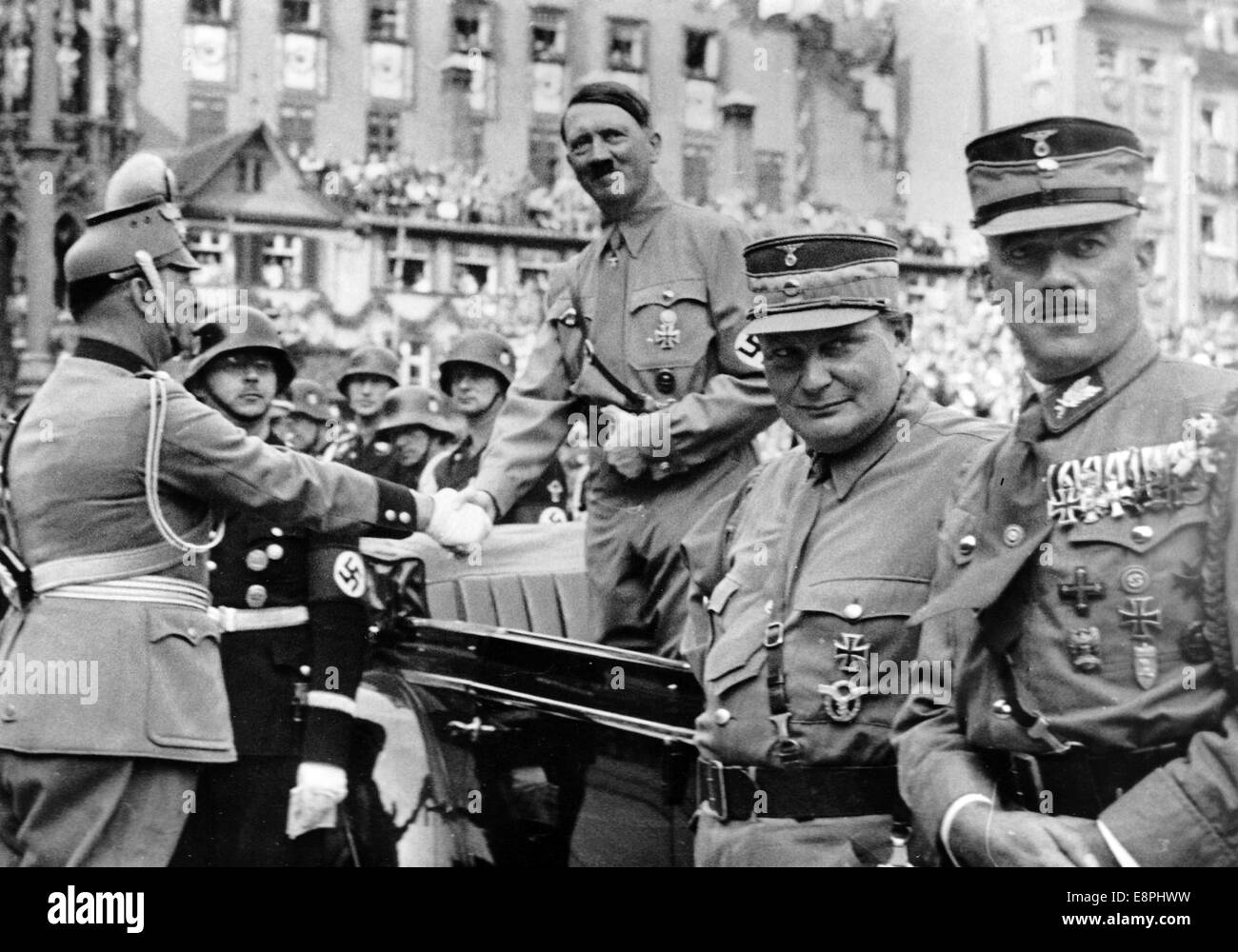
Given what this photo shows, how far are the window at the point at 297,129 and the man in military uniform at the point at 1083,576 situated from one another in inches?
897

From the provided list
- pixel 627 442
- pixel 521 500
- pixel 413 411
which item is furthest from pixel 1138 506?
pixel 413 411

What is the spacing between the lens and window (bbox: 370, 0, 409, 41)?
2480 cm

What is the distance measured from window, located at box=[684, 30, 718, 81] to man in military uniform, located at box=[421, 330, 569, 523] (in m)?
16.2

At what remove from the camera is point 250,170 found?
2392 cm

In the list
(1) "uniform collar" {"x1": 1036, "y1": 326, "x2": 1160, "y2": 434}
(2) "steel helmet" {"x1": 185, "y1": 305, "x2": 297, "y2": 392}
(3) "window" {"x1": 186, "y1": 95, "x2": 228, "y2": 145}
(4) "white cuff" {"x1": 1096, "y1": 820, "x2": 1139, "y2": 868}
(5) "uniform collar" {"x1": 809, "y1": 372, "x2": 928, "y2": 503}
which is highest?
(3) "window" {"x1": 186, "y1": 95, "x2": 228, "y2": 145}

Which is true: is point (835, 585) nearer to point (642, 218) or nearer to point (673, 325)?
point (673, 325)

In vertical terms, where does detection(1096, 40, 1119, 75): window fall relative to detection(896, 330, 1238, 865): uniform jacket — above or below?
above

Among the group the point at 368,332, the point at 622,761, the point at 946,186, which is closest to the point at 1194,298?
the point at 622,761

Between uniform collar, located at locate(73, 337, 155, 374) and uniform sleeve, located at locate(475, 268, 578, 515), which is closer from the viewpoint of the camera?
uniform collar, located at locate(73, 337, 155, 374)

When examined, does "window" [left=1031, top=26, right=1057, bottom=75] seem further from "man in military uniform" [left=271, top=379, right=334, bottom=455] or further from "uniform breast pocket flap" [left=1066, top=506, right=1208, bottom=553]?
"man in military uniform" [left=271, top=379, right=334, bottom=455]

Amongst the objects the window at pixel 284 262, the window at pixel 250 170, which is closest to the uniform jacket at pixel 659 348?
the window at pixel 250 170

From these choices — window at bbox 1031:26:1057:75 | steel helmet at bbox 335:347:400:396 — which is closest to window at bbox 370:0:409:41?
steel helmet at bbox 335:347:400:396

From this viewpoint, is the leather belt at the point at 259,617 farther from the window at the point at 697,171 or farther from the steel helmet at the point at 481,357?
the window at the point at 697,171

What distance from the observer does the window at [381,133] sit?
26438 mm
